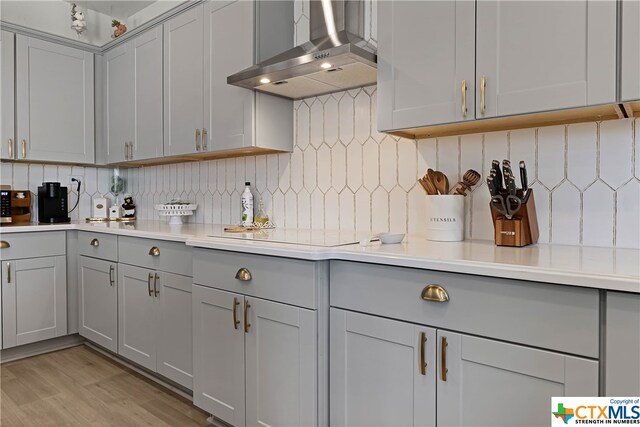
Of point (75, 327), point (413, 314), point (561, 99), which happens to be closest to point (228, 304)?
point (413, 314)

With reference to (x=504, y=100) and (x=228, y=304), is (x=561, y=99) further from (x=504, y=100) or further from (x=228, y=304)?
(x=228, y=304)

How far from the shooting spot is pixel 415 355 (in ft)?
4.31

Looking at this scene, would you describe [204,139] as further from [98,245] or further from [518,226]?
[518,226]

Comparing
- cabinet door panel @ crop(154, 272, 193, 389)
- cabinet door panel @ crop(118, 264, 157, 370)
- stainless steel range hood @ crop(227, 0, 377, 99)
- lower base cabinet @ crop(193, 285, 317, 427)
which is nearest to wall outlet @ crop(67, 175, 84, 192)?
cabinet door panel @ crop(118, 264, 157, 370)

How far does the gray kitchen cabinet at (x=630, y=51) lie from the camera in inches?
46.4

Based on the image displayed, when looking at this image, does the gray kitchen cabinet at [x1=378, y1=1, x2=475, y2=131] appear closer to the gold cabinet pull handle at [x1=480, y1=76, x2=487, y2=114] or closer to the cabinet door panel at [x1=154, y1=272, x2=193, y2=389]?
the gold cabinet pull handle at [x1=480, y1=76, x2=487, y2=114]

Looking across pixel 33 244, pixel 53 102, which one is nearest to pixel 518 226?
pixel 33 244

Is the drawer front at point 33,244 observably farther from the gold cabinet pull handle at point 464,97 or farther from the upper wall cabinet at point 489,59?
the gold cabinet pull handle at point 464,97

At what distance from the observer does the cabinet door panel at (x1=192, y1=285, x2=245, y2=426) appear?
5.76 ft

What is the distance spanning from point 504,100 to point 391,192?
753 millimetres

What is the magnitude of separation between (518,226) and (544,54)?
579 millimetres

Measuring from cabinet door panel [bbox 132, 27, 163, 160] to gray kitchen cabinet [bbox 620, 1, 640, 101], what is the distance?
8.41ft

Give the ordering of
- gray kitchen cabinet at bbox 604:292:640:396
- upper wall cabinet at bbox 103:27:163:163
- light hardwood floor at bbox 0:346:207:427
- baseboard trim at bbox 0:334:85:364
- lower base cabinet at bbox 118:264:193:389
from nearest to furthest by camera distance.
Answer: gray kitchen cabinet at bbox 604:292:640:396, light hardwood floor at bbox 0:346:207:427, lower base cabinet at bbox 118:264:193:389, baseboard trim at bbox 0:334:85:364, upper wall cabinet at bbox 103:27:163:163

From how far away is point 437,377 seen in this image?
1.27m
